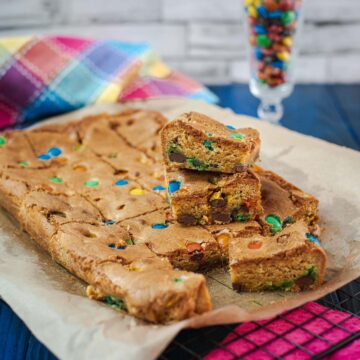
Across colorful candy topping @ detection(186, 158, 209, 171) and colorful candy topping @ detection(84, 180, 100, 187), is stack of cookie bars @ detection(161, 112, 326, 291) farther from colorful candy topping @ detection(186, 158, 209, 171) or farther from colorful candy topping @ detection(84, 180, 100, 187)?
colorful candy topping @ detection(84, 180, 100, 187)

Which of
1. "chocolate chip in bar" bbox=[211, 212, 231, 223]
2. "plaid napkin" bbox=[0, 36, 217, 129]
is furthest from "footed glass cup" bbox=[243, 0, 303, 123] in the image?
"chocolate chip in bar" bbox=[211, 212, 231, 223]

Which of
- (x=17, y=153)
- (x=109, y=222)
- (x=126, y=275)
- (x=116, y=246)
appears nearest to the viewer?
(x=126, y=275)

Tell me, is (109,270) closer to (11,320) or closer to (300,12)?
(11,320)

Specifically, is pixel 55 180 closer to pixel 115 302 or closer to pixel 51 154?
pixel 51 154

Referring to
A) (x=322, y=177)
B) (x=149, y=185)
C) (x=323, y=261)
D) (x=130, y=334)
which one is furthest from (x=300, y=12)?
(x=130, y=334)

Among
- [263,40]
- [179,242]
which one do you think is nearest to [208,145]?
[179,242]
